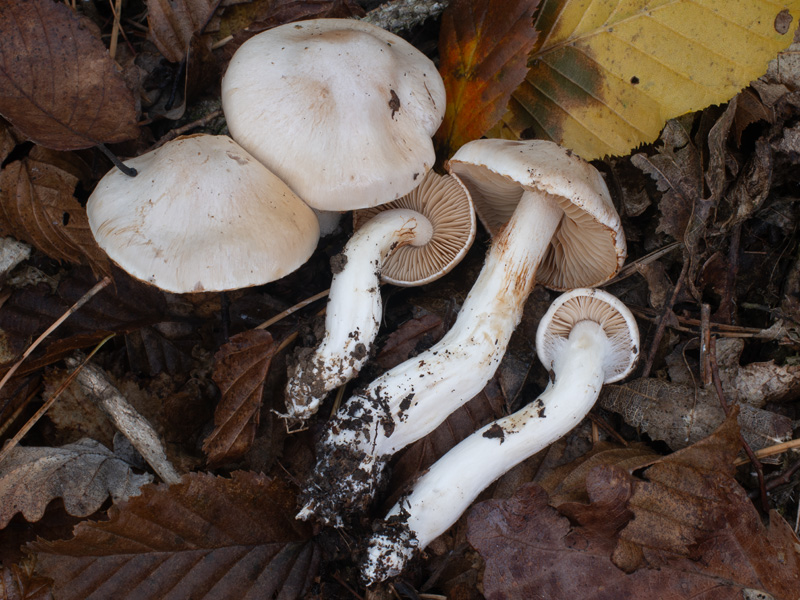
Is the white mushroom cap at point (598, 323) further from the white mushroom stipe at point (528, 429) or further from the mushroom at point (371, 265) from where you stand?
the mushroom at point (371, 265)

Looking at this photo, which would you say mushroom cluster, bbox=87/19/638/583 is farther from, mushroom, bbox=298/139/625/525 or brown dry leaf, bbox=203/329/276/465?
brown dry leaf, bbox=203/329/276/465

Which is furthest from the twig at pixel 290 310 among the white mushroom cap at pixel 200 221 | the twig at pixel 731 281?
the twig at pixel 731 281

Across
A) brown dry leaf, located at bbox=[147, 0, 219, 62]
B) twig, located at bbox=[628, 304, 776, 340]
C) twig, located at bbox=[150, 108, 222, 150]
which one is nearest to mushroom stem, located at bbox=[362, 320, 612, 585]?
twig, located at bbox=[628, 304, 776, 340]

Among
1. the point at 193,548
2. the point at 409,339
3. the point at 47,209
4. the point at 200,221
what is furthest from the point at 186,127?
the point at 193,548

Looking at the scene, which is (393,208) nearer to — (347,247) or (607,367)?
(347,247)

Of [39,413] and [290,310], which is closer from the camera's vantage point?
[39,413]

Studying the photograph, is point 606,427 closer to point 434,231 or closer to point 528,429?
point 528,429
